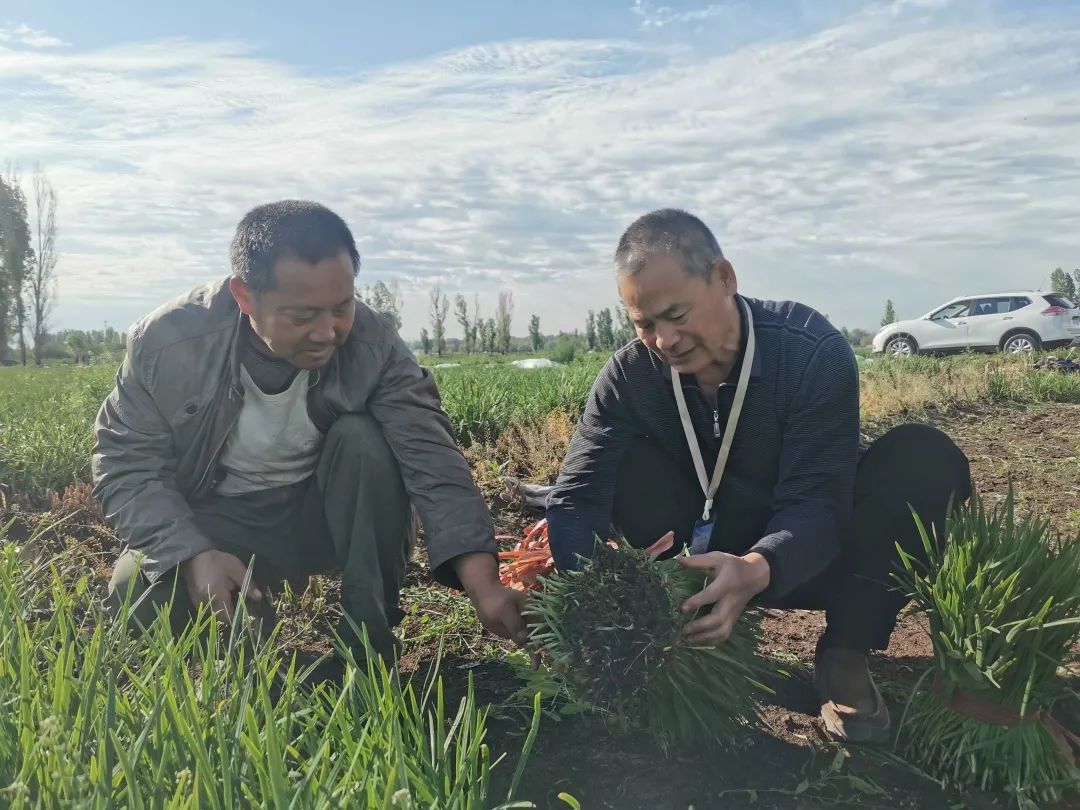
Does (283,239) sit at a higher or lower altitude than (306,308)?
higher

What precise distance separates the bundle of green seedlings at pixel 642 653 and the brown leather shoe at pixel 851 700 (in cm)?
30

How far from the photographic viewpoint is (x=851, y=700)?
7.14 ft

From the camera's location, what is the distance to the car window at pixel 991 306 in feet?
56.2

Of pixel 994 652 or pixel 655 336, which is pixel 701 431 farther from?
pixel 994 652

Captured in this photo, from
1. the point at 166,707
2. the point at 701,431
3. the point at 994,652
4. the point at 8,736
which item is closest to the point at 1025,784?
the point at 994,652

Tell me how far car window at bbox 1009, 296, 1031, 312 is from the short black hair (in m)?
17.7

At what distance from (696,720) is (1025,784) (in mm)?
707

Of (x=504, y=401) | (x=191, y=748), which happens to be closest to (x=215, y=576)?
(x=191, y=748)

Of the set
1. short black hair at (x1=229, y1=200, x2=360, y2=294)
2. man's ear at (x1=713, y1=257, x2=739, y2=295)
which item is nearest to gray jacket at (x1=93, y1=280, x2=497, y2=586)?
short black hair at (x1=229, y1=200, x2=360, y2=294)

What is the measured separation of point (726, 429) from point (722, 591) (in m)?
0.63

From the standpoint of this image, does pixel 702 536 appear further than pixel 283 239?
Yes

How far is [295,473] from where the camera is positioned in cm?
283

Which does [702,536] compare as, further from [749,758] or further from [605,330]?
[605,330]

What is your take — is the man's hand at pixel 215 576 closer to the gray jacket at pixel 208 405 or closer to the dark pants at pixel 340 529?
the dark pants at pixel 340 529
